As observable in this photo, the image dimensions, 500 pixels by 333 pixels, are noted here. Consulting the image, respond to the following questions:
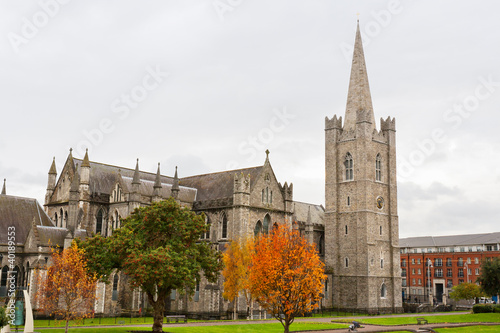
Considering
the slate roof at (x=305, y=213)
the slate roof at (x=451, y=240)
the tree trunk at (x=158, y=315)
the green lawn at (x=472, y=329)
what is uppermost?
the slate roof at (x=305, y=213)

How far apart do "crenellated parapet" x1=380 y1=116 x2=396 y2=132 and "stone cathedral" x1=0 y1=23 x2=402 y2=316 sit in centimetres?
15

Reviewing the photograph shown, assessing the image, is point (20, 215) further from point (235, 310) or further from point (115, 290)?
point (235, 310)

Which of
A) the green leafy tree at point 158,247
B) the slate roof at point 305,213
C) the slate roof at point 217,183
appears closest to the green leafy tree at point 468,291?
the slate roof at point 305,213

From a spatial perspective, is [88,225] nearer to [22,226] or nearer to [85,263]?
[22,226]

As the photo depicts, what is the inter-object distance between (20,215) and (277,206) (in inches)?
1219

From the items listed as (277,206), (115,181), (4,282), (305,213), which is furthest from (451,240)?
(4,282)

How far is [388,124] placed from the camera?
77312 mm

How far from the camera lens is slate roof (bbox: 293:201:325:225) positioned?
81812mm

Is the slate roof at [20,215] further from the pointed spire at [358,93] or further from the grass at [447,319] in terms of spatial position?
the pointed spire at [358,93]

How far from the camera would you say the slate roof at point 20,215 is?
188 feet

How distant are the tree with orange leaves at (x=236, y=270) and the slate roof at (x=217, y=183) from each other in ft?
32.8

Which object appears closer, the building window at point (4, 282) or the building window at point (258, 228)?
the building window at point (4, 282)

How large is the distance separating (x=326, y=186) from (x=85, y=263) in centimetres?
4571

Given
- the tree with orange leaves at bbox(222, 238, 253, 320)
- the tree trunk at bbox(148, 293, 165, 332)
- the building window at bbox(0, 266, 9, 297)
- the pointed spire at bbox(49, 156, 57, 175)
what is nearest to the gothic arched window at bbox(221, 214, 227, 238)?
the tree with orange leaves at bbox(222, 238, 253, 320)
